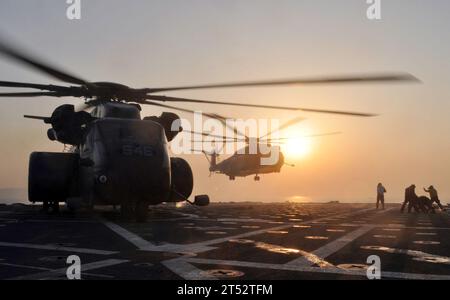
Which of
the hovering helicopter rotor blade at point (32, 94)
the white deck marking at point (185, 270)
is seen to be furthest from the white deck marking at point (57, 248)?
the hovering helicopter rotor blade at point (32, 94)

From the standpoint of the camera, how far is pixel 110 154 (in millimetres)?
→ 13844

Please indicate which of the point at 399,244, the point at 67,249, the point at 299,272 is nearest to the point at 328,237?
the point at 399,244

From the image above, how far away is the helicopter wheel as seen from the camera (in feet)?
47.2

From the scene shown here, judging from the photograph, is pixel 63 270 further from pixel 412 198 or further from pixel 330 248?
pixel 412 198

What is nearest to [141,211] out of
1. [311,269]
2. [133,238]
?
[133,238]

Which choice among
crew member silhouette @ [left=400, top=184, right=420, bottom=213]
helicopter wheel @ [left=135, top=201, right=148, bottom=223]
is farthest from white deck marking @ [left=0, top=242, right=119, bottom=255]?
crew member silhouette @ [left=400, top=184, right=420, bottom=213]

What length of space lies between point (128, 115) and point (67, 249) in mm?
8509

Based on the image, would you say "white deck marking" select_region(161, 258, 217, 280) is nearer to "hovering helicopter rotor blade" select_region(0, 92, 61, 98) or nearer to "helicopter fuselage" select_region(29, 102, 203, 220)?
"helicopter fuselage" select_region(29, 102, 203, 220)

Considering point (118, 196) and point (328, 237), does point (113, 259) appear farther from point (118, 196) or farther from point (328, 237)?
point (118, 196)

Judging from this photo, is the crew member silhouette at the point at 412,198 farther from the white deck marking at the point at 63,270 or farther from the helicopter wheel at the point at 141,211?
the white deck marking at the point at 63,270

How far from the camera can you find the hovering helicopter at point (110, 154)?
44.9 ft

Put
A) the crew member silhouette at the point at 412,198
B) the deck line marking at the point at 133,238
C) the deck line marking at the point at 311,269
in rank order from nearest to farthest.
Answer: the deck line marking at the point at 311,269, the deck line marking at the point at 133,238, the crew member silhouette at the point at 412,198

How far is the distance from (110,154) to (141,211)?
7.39 feet

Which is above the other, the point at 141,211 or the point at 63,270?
the point at 141,211
